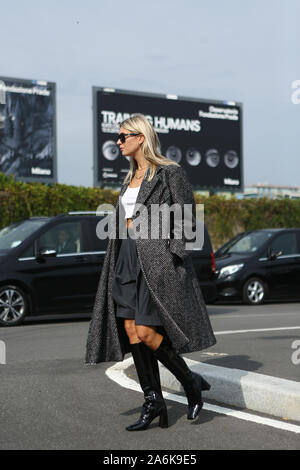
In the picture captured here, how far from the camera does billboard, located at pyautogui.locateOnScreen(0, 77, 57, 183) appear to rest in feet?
85.0

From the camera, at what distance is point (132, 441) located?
181 inches

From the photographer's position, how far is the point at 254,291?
1603 cm

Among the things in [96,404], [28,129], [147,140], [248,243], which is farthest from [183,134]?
[147,140]

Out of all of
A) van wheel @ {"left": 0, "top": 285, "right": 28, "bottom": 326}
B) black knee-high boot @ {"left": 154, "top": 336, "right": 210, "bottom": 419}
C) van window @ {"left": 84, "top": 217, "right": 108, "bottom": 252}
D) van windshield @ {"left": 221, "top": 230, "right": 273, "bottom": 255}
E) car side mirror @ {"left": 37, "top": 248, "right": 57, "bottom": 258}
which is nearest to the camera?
black knee-high boot @ {"left": 154, "top": 336, "right": 210, "bottom": 419}

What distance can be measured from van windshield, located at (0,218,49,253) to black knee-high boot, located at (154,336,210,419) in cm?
712

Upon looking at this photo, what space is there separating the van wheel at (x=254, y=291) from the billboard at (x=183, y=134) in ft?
39.5

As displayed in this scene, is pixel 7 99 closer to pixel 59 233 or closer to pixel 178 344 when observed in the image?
pixel 59 233

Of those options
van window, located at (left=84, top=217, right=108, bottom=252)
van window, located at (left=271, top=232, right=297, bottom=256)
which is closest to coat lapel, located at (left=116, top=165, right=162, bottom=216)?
van window, located at (left=84, top=217, right=108, bottom=252)

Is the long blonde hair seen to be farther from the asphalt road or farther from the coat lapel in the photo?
the asphalt road

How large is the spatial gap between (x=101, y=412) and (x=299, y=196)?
72.0ft

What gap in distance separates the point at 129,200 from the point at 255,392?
1613 mm

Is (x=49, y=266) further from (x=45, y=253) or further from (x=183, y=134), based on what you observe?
(x=183, y=134)

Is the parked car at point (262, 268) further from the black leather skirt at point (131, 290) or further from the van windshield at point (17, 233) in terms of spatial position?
the black leather skirt at point (131, 290)
